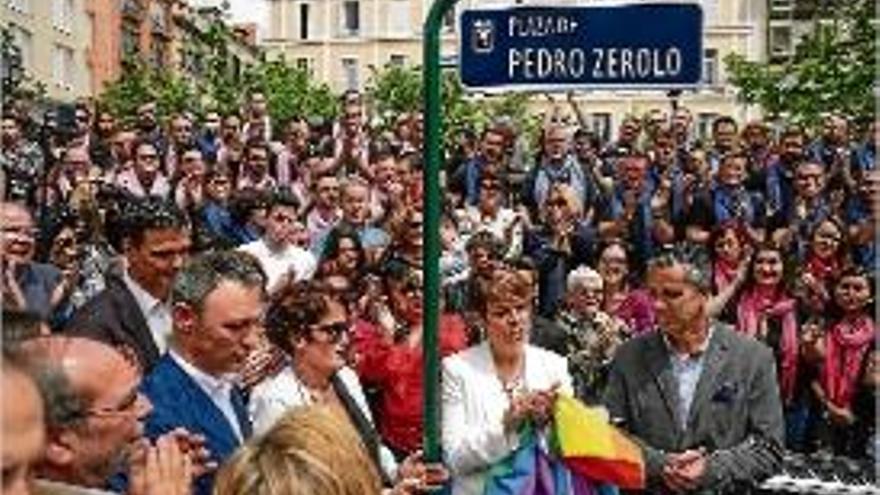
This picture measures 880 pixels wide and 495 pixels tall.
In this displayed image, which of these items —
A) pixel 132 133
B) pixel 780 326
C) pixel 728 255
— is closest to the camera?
pixel 780 326

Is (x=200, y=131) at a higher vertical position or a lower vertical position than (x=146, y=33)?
lower

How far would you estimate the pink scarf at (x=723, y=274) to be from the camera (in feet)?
31.2

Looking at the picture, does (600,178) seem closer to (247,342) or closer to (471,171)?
(471,171)

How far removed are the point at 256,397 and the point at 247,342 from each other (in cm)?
52

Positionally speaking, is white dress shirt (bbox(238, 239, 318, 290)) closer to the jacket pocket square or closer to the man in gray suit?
the man in gray suit

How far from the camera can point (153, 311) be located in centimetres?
555

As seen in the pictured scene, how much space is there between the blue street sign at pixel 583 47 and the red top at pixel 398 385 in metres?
1.77

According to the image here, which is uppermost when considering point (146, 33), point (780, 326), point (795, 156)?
point (146, 33)

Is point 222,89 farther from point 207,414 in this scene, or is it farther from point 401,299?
point 207,414

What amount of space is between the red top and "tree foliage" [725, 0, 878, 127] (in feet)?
47.2

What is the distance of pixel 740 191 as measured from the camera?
1198 centimetres

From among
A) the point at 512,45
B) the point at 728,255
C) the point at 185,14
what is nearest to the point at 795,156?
the point at 728,255

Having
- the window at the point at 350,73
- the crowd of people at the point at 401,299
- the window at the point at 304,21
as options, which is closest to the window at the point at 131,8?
the window at the point at 350,73

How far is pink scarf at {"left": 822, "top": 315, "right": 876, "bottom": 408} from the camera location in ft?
28.3
